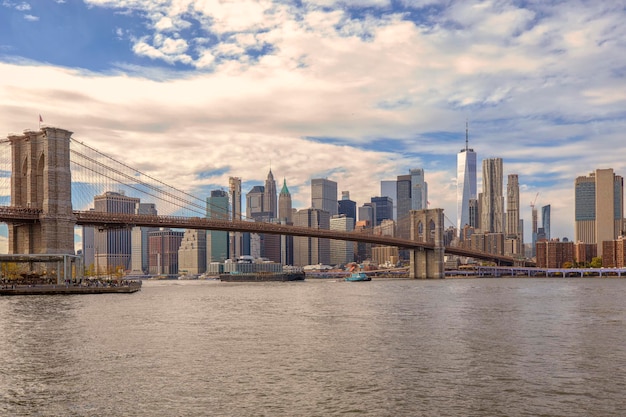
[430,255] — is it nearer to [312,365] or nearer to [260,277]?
[260,277]

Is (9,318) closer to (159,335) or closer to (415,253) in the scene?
(159,335)

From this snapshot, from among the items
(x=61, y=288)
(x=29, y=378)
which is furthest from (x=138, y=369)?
(x=61, y=288)

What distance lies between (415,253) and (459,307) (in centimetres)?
9818

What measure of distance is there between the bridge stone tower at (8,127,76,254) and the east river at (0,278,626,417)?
1406 inches

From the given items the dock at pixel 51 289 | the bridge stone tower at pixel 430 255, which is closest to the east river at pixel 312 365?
the dock at pixel 51 289

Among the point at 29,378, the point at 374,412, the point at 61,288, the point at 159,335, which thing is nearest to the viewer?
the point at 374,412

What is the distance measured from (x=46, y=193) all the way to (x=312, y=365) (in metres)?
60.7

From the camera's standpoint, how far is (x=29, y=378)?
22.3 m

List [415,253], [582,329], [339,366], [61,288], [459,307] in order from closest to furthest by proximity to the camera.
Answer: [339,366] → [582,329] → [459,307] → [61,288] → [415,253]

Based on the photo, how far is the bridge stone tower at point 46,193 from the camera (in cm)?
7588

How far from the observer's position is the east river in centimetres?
1866

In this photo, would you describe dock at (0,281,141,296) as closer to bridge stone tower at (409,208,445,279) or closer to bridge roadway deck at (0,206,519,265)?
bridge roadway deck at (0,206,519,265)

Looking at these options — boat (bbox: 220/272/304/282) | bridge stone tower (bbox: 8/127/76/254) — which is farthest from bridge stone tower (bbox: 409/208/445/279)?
bridge stone tower (bbox: 8/127/76/254)

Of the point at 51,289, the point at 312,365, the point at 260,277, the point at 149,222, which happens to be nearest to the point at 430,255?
the point at 260,277
